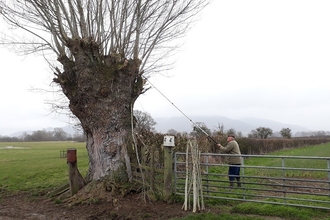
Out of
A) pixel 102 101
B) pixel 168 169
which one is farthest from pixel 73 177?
pixel 168 169

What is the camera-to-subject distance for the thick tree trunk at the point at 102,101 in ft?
31.0

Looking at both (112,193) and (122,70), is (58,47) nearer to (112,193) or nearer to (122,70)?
(122,70)

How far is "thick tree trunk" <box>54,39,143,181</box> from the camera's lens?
9453 millimetres

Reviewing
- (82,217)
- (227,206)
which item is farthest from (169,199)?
(82,217)

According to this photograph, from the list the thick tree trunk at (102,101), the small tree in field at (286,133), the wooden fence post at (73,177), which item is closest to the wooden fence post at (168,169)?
the thick tree trunk at (102,101)

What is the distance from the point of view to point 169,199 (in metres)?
8.26

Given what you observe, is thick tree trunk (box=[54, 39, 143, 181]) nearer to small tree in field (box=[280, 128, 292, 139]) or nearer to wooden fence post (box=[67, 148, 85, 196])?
wooden fence post (box=[67, 148, 85, 196])

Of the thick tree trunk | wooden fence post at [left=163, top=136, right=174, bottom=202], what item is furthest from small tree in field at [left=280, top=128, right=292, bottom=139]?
wooden fence post at [left=163, top=136, right=174, bottom=202]

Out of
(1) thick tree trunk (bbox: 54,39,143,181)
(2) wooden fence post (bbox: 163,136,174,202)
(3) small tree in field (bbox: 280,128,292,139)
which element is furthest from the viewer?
(3) small tree in field (bbox: 280,128,292,139)

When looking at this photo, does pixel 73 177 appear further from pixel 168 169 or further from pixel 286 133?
pixel 286 133

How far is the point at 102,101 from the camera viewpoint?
9.50 meters

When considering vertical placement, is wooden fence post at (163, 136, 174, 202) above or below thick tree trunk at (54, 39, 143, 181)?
below

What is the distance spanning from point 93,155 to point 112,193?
144 cm

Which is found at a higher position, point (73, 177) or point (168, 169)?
point (168, 169)
